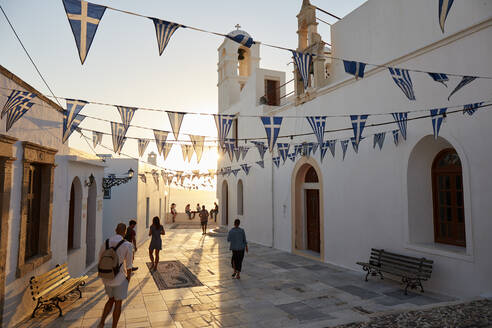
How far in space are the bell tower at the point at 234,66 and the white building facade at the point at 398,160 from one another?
6.21 meters

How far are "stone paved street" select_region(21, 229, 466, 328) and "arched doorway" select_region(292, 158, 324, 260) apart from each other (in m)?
1.81

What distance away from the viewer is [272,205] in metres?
13.3

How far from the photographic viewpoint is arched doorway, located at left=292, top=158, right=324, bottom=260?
1108 cm

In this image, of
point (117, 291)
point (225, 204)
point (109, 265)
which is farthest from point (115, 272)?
point (225, 204)

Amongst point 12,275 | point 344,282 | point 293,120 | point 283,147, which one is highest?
Result: point 293,120

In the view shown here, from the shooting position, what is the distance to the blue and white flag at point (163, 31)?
13.3 ft

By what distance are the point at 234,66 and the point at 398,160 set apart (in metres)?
12.4

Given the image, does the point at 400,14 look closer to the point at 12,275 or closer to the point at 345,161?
the point at 345,161

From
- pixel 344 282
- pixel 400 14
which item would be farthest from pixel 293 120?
pixel 344 282

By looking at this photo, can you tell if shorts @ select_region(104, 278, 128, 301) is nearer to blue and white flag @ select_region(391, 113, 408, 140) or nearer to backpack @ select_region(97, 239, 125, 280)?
backpack @ select_region(97, 239, 125, 280)

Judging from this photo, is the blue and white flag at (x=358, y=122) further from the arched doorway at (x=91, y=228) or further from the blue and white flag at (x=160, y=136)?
the arched doorway at (x=91, y=228)

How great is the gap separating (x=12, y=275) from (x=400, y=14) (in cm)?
950

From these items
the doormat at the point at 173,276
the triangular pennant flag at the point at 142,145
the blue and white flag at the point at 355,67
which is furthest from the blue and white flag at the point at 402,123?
the triangular pennant flag at the point at 142,145

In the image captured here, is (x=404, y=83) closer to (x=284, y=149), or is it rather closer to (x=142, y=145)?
(x=284, y=149)
